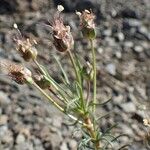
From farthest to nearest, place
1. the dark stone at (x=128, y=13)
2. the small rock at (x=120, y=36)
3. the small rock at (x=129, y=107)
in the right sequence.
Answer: the dark stone at (x=128, y=13)
the small rock at (x=120, y=36)
the small rock at (x=129, y=107)

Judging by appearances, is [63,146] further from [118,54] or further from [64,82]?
[64,82]

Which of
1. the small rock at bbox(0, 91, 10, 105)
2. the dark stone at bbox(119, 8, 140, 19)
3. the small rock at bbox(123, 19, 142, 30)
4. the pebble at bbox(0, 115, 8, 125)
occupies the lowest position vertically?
the pebble at bbox(0, 115, 8, 125)

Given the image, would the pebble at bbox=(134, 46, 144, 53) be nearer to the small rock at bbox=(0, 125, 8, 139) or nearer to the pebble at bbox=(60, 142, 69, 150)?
the pebble at bbox=(60, 142, 69, 150)

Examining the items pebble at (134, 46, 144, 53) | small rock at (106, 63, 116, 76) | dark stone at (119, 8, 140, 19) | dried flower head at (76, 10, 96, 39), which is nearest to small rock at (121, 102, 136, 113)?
small rock at (106, 63, 116, 76)

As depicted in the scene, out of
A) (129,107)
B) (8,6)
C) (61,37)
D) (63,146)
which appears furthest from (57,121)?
(61,37)

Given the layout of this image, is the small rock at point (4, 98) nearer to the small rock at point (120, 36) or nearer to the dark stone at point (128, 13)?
the small rock at point (120, 36)

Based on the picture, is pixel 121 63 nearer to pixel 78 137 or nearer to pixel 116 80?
pixel 116 80

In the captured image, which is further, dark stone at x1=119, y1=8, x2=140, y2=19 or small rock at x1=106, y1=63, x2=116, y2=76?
dark stone at x1=119, y1=8, x2=140, y2=19

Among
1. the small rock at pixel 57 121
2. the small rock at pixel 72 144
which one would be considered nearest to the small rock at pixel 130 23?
the small rock at pixel 57 121
